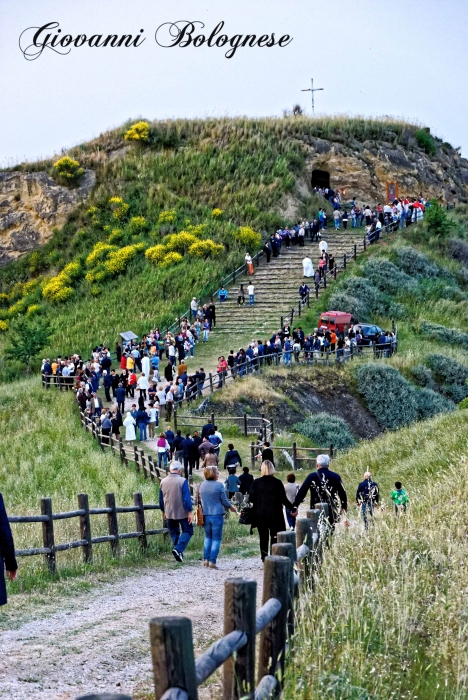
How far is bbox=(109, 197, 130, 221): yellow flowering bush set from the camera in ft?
196

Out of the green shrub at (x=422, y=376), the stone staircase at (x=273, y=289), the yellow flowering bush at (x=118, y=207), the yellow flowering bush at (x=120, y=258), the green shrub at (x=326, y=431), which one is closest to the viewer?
the green shrub at (x=326, y=431)

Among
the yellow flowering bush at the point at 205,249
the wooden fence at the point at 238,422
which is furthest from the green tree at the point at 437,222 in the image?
the wooden fence at the point at 238,422

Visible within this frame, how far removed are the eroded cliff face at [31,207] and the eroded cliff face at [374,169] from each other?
1428 centimetres

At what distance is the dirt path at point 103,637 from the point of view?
7.97 meters

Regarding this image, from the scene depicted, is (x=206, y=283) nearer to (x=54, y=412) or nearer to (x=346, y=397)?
(x=346, y=397)

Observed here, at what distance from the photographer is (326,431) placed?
32.7m

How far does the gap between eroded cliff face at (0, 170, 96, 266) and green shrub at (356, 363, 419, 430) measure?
2930cm

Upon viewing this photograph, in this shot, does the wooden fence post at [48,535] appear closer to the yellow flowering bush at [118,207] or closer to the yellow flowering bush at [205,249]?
the yellow flowering bush at [205,249]

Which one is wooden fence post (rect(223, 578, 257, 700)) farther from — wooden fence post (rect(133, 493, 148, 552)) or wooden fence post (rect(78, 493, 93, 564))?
wooden fence post (rect(133, 493, 148, 552))

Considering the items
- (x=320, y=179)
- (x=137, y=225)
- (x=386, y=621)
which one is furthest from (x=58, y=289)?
(x=386, y=621)

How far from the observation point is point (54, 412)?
108ft

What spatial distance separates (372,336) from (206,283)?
1116cm

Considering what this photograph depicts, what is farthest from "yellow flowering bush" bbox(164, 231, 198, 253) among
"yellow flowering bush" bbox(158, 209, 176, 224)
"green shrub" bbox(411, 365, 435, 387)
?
"green shrub" bbox(411, 365, 435, 387)

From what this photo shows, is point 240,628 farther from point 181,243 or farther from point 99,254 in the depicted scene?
point 99,254
